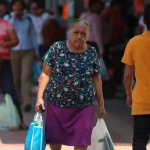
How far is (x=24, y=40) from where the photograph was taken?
10117 mm

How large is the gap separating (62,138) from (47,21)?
777 centimetres

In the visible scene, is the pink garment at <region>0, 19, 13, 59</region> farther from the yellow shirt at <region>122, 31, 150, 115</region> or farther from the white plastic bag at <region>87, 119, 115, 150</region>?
the yellow shirt at <region>122, 31, 150, 115</region>

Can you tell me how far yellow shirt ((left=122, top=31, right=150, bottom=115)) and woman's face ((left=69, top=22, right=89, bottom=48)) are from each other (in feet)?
1.52

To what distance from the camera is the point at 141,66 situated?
522 cm

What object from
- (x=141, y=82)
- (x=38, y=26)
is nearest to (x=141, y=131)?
(x=141, y=82)

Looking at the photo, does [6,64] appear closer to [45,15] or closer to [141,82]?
[141,82]

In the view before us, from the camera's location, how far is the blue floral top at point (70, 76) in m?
5.41

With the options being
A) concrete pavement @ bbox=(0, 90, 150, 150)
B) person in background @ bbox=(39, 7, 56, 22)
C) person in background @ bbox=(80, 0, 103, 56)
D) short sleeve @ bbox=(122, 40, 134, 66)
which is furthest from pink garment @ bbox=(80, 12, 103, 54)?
short sleeve @ bbox=(122, 40, 134, 66)

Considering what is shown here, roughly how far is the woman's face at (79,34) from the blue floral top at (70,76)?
0.09 m

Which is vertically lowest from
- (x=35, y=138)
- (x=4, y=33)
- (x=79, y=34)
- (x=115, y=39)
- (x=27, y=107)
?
(x=27, y=107)

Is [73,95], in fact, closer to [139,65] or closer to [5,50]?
[139,65]

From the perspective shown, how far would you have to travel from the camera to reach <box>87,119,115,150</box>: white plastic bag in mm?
5625

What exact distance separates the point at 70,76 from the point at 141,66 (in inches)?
26.0

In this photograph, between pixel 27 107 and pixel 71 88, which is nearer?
pixel 71 88
